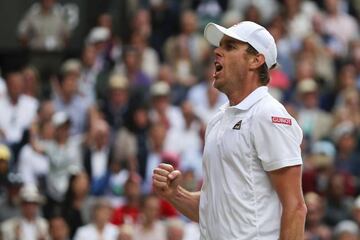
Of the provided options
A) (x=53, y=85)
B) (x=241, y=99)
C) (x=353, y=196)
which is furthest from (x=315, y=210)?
(x=241, y=99)

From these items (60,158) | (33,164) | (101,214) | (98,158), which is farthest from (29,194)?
(98,158)

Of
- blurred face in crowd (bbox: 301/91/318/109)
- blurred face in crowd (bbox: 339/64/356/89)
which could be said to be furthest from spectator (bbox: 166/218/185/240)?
blurred face in crowd (bbox: 339/64/356/89)

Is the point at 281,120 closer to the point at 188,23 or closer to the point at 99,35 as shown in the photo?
the point at 99,35

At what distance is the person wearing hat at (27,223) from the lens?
12391 millimetres

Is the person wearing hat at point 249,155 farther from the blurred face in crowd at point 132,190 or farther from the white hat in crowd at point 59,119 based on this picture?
the white hat in crowd at point 59,119

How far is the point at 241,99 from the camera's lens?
6.04 m

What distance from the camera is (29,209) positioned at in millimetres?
12508

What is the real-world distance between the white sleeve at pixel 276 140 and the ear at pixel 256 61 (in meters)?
0.27

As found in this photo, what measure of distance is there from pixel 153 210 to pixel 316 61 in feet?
17.5

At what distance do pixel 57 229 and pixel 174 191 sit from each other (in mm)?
6335

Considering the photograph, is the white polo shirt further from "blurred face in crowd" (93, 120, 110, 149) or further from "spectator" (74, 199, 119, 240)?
"blurred face in crowd" (93, 120, 110, 149)

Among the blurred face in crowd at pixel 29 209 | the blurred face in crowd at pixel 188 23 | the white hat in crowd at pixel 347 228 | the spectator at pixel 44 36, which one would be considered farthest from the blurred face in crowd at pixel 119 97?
the white hat in crowd at pixel 347 228

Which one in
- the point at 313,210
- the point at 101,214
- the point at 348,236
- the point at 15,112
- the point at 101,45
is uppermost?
the point at 101,45

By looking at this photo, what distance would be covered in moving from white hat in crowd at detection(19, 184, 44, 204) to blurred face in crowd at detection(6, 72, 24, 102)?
2.12m
